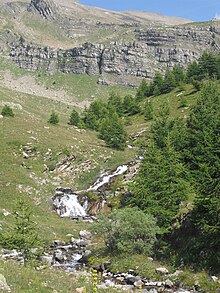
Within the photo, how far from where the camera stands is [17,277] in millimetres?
15086

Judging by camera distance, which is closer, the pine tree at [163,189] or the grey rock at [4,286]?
the grey rock at [4,286]

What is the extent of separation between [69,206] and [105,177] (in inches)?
306

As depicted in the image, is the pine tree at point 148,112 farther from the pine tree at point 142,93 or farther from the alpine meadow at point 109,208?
the pine tree at point 142,93

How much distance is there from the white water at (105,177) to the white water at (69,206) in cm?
341

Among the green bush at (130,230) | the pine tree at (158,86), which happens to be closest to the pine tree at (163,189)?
the green bush at (130,230)

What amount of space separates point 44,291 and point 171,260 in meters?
13.4

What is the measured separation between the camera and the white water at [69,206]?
139 ft

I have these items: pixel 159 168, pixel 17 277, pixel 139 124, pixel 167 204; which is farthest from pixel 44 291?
pixel 139 124

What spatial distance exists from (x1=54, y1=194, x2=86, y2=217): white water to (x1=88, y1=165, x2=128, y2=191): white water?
341 centimetres

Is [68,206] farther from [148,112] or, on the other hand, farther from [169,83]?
[169,83]

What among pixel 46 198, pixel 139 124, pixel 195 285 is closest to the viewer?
pixel 195 285

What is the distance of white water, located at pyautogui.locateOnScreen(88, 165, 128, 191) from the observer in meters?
47.1

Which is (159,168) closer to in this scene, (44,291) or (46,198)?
(46,198)

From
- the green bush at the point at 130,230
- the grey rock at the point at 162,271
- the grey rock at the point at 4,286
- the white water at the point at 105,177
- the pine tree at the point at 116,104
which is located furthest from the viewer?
the pine tree at the point at 116,104
